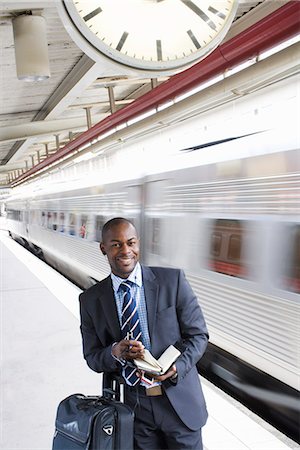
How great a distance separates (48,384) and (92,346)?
2126 mm

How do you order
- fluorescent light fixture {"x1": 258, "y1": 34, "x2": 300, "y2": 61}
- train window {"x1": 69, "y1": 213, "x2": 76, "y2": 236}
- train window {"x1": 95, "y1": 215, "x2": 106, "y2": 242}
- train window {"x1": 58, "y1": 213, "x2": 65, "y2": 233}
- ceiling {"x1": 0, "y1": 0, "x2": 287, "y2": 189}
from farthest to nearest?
train window {"x1": 58, "y1": 213, "x2": 65, "y2": 233} < train window {"x1": 69, "y1": 213, "x2": 76, "y2": 236} < train window {"x1": 95, "y1": 215, "x2": 106, "y2": 242} < ceiling {"x1": 0, "y1": 0, "x2": 287, "y2": 189} < fluorescent light fixture {"x1": 258, "y1": 34, "x2": 300, "y2": 61}

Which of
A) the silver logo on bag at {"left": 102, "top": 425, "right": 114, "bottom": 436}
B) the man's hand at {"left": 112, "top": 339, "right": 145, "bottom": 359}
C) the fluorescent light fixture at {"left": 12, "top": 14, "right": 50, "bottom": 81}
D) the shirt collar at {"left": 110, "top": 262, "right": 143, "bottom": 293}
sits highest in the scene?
the fluorescent light fixture at {"left": 12, "top": 14, "right": 50, "bottom": 81}

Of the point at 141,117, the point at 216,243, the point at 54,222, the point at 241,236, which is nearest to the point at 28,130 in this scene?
the point at 141,117

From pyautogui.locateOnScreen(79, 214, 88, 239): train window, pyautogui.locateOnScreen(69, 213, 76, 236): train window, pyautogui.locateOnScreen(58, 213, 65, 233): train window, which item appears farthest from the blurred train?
pyautogui.locateOnScreen(58, 213, 65, 233): train window

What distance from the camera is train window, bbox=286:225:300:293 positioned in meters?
3.19

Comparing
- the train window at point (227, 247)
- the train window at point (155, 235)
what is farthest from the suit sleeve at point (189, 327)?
the train window at point (155, 235)

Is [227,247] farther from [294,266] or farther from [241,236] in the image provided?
[294,266]

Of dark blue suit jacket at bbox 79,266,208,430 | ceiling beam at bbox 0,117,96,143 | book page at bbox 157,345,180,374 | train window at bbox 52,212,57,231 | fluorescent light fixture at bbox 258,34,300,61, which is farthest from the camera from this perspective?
train window at bbox 52,212,57,231

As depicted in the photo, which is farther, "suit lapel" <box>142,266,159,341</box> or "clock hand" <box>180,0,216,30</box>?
"suit lapel" <box>142,266,159,341</box>

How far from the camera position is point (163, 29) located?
66.7 inches

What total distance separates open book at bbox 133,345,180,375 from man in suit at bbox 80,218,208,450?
6cm

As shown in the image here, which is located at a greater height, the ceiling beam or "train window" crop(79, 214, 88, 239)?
the ceiling beam

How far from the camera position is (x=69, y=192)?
1028 centimetres

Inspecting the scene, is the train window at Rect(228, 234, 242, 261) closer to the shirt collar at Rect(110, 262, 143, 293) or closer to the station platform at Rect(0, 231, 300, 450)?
the station platform at Rect(0, 231, 300, 450)
